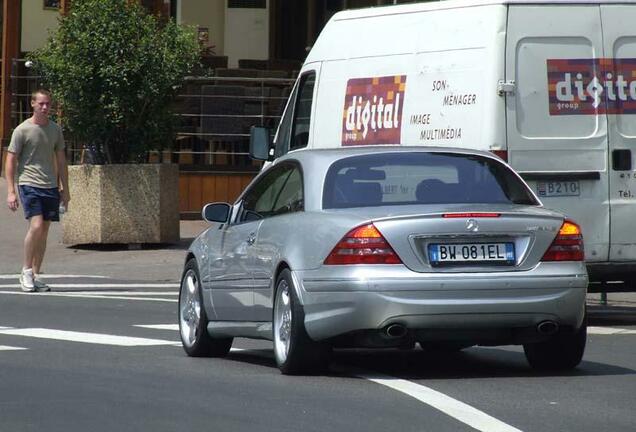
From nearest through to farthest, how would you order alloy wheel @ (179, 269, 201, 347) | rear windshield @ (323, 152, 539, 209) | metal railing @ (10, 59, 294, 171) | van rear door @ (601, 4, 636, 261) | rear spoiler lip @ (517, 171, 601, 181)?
1. rear windshield @ (323, 152, 539, 209)
2. alloy wheel @ (179, 269, 201, 347)
3. rear spoiler lip @ (517, 171, 601, 181)
4. van rear door @ (601, 4, 636, 261)
5. metal railing @ (10, 59, 294, 171)

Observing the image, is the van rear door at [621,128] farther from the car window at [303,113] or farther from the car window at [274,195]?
the car window at [274,195]

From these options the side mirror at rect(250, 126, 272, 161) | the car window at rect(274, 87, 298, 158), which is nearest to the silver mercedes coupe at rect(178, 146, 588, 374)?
the car window at rect(274, 87, 298, 158)

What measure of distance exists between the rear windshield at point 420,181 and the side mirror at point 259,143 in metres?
6.13

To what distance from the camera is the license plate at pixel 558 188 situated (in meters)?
14.0

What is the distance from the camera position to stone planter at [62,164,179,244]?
71.8 ft

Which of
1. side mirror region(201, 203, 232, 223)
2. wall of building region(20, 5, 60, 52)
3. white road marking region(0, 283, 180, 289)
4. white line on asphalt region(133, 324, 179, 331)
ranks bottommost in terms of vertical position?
white line on asphalt region(133, 324, 179, 331)

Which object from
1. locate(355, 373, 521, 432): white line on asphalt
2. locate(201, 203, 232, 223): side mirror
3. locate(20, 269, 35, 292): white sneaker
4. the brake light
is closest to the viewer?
locate(355, 373, 521, 432): white line on asphalt

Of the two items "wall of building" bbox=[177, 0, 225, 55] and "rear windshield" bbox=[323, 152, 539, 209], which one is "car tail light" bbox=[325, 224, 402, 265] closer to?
"rear windshield" bbox=[323, 152, 539, 209]

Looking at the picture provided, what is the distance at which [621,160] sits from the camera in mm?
14102

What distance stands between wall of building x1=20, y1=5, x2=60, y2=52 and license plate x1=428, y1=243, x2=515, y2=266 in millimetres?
21909

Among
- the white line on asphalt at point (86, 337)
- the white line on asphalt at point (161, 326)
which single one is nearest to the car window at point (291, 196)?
the white line on asphalt at point (86, 337)

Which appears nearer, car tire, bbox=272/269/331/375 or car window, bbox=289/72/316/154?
car tire, bbox=272/269/331/375

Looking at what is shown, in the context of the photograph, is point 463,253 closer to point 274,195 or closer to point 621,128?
point 274,195

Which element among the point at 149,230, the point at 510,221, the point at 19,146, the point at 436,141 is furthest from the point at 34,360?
the point at 149,230
